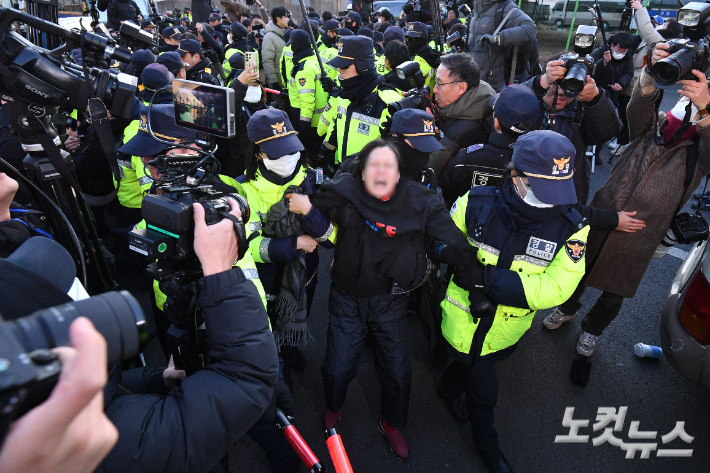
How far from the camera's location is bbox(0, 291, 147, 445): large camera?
0.64 m

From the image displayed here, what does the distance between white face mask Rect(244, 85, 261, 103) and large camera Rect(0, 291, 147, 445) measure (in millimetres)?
3541

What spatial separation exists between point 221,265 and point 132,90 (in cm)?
174

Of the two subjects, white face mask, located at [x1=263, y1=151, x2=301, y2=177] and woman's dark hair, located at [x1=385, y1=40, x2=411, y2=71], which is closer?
white face mask, located at [x1=263, y1=151, x2=301, y2=177]

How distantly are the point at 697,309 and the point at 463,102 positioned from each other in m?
2.13

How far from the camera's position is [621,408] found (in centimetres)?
291

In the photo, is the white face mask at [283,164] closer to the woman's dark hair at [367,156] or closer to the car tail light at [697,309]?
the woman's dark hair at [367,156]

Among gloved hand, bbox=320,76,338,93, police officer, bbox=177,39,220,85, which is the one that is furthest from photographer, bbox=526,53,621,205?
police officer, bbox=177,39,220,85

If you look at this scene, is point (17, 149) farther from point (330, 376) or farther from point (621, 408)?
point (621, 408)

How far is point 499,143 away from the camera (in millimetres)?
2885

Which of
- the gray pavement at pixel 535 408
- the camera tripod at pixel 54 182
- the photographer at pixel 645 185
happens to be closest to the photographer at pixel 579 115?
the photographer at pixel 645 185

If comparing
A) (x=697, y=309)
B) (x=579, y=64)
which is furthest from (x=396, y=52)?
(x=697, y=309)

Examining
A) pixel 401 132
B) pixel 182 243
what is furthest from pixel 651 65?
pixel 182 243

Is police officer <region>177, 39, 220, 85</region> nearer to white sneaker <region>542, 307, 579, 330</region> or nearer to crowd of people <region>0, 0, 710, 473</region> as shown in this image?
crowd of people <region>0, 0, 710, 473</region>

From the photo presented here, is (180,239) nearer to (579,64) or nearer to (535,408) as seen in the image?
(535,408)
